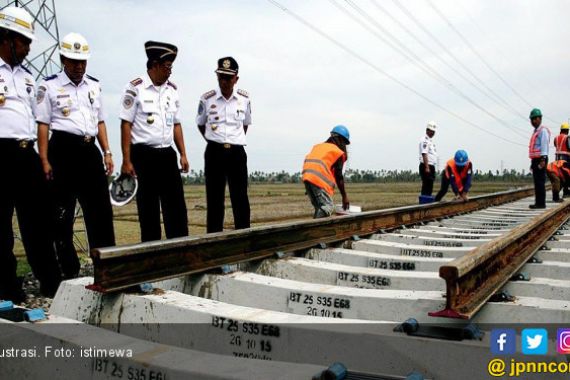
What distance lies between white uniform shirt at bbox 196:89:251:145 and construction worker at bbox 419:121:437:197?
24.3 ft

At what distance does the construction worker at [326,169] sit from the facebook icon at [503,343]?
4347 millimetres

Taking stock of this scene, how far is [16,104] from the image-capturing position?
333 centimetres

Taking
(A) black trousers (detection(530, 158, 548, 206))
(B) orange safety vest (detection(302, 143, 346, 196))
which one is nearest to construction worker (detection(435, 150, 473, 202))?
(A) black trousers (detection(530, 158, 548, 206))

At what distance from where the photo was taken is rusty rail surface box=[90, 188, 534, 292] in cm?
218

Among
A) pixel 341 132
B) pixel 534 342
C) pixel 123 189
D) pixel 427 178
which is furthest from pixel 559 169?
pixel 534 342

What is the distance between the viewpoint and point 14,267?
315cm

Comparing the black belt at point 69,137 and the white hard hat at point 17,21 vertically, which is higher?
the white hard hat at point 17,21

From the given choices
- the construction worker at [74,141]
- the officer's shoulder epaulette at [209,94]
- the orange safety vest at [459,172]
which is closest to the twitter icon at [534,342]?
the construction worker at [74,141]

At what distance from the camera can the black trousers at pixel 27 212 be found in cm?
322

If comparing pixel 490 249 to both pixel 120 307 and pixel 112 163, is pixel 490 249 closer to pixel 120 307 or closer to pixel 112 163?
pixel 120 307

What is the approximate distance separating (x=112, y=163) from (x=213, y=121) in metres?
1.15

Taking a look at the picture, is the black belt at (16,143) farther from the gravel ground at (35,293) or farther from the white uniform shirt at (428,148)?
the white uniform shirt at (428,148)

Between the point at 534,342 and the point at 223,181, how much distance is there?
11.8 ft

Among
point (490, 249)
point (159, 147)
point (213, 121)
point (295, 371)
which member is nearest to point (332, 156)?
point (213, 121)
